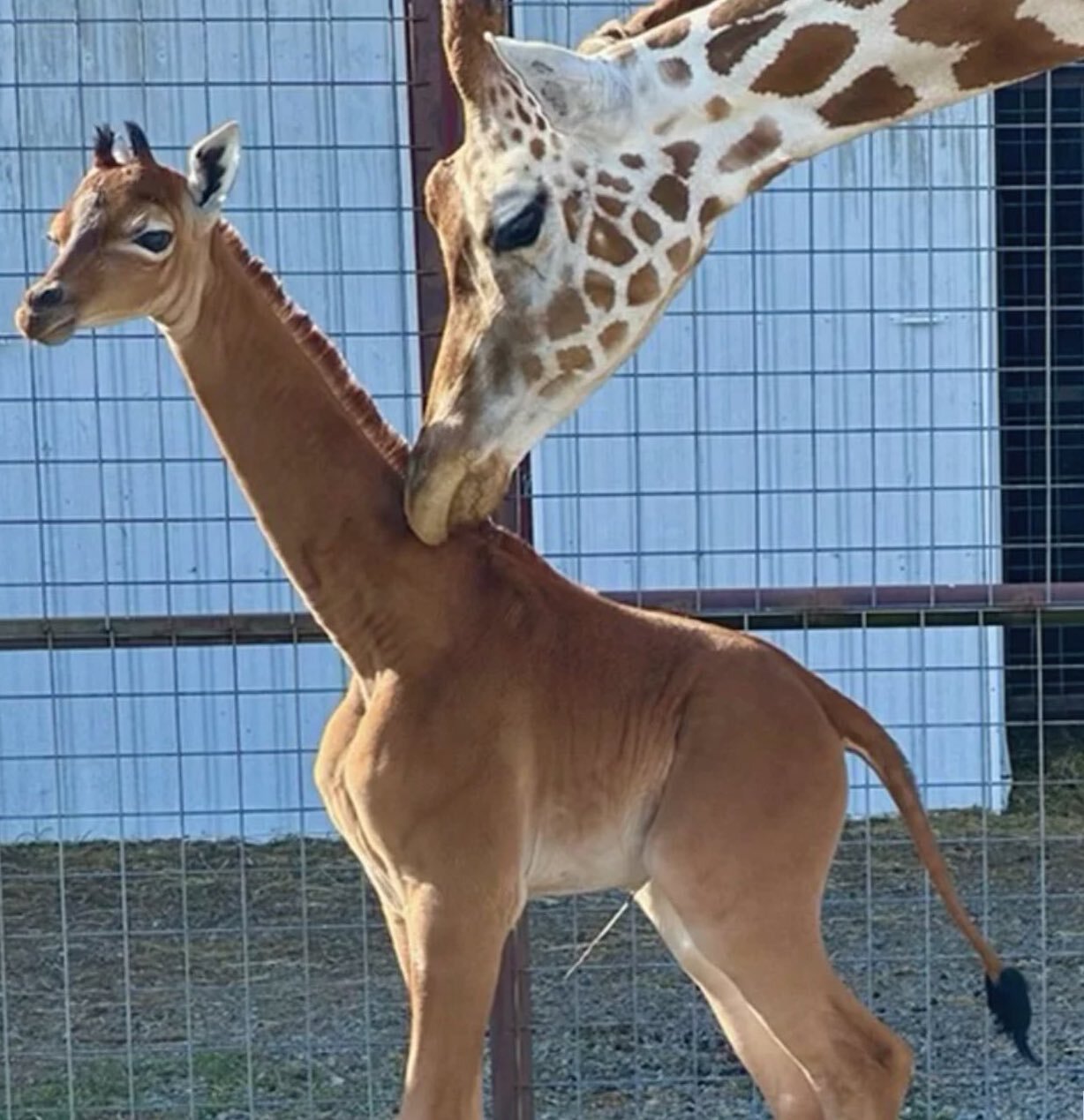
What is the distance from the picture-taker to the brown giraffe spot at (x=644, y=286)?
304 centimetres

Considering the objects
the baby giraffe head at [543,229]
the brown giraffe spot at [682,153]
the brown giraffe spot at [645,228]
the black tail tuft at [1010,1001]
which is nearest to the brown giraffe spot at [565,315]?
the baby giraffe head at [543,229]

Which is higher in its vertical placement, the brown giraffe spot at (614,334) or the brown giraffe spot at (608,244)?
the brown giraffe spot at (608,244)

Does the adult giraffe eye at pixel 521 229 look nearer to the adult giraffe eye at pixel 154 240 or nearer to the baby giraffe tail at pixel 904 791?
the adult giraffe eye at pixel 154 240

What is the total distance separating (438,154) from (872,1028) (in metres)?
1.93

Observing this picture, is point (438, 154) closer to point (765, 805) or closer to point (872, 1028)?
point (765, 805)

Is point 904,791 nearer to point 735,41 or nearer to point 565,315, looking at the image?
point 565,315

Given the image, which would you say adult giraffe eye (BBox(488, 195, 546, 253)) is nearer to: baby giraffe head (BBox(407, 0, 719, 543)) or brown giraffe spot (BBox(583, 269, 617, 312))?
baby giraffe head (BBox(407, 0, 719, 543))

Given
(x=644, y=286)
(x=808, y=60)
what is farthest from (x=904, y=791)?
(x=808, y=60)

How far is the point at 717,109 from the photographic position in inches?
115

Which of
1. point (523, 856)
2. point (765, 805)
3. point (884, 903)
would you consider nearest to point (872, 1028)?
point (765, 805)

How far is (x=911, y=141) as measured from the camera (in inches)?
287

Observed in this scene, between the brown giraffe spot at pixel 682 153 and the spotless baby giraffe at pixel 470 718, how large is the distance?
37.6 inches

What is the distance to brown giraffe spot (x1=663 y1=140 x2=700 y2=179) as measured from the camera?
297 cm

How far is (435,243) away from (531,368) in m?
1.29
